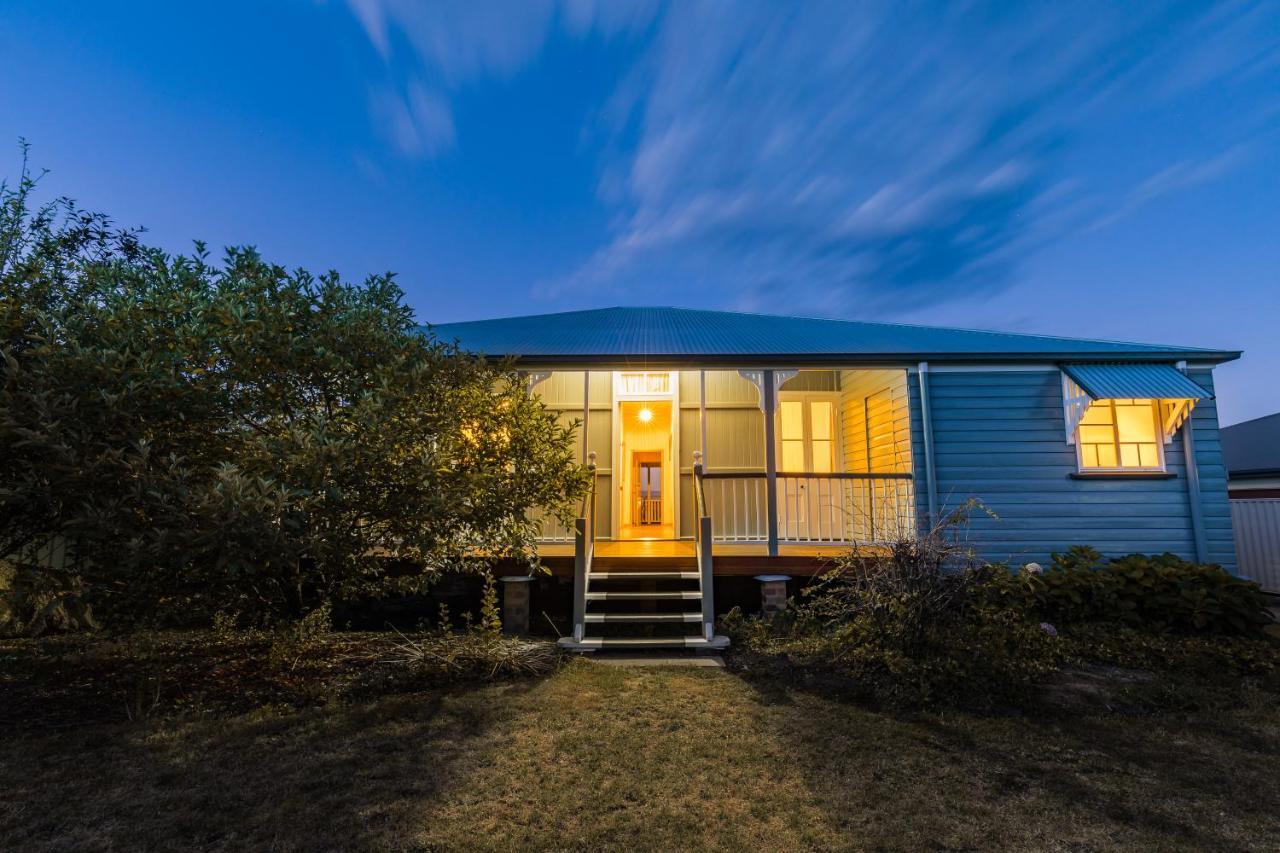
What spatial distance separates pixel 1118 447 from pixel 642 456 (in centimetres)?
754

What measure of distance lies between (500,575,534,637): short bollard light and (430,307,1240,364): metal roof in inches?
115

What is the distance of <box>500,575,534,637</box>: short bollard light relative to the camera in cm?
669

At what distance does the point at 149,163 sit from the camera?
48.8ft

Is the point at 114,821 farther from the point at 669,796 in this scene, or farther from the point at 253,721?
the point at 669,796

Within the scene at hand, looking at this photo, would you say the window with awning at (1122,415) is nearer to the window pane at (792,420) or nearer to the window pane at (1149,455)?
the window pane at (1149,455)

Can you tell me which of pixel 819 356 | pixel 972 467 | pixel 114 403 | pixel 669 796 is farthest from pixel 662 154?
pixel 669 796

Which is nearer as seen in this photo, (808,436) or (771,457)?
(771,457)

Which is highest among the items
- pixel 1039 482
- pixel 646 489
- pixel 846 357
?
pixel 846 357

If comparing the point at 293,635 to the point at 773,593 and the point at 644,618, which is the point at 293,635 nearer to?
the point at 644,618

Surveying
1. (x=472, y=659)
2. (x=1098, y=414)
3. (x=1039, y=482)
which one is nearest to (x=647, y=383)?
(x=472, y=659)

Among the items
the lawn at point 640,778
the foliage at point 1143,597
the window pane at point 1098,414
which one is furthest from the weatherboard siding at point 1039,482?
the lawn at point 640,778

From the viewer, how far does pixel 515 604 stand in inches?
265

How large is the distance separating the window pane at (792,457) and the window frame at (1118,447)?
12.5 ft

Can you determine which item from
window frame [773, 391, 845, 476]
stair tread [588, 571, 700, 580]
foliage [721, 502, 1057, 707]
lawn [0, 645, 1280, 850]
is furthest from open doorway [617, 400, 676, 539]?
lawn [0, 645, 1280, 850]
